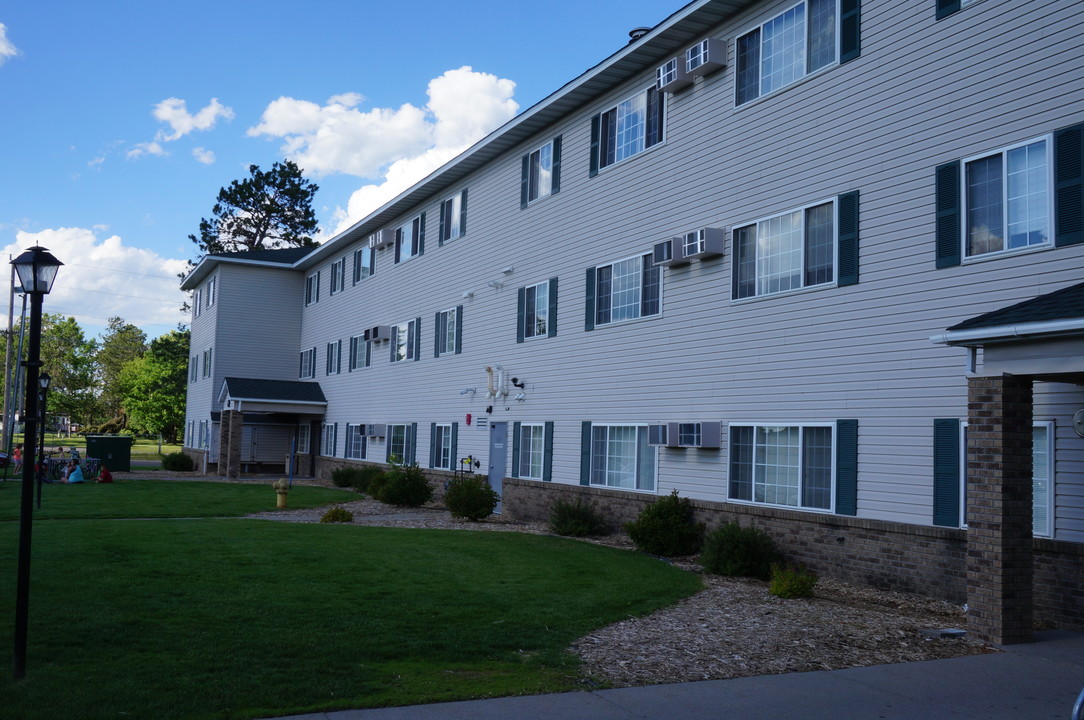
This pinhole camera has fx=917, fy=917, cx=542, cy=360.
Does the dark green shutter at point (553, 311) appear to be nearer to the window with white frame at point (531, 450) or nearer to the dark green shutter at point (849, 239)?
the window with white frame at point (531, 450)

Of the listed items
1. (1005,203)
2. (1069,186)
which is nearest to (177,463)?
(1005,203)

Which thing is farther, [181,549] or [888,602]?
[181,549]

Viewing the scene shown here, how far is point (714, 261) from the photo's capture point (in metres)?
15.5

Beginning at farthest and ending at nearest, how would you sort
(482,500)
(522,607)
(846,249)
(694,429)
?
(482,500) → (694,429) → (846,249) → (522,607)

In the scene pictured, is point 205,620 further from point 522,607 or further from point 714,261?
point 714,261

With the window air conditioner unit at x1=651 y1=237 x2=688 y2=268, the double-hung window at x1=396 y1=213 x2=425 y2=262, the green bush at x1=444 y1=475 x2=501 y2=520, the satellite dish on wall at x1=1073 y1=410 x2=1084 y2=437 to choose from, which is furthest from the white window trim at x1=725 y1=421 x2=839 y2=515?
the double-hung window at x1=396 y1=213 x2=425 y2=262

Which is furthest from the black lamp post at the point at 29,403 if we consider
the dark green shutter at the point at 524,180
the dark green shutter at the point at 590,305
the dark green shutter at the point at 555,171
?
the dark green shutter at the point at 524,180

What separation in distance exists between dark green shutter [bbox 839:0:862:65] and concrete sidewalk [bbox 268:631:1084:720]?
8694 mm

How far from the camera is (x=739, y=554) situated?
42.8 feet

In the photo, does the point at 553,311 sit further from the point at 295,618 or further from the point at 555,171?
the point at 295,618

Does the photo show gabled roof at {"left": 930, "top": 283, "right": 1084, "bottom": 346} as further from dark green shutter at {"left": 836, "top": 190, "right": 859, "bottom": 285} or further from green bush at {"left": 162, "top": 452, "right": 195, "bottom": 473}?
green bush at {"left": 162, "top": 452, "right": 195, "bottom": 473}

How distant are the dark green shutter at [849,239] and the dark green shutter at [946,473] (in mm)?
2479

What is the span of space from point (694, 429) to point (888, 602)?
4.89 m

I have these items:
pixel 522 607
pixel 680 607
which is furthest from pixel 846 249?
pixel 522 607
